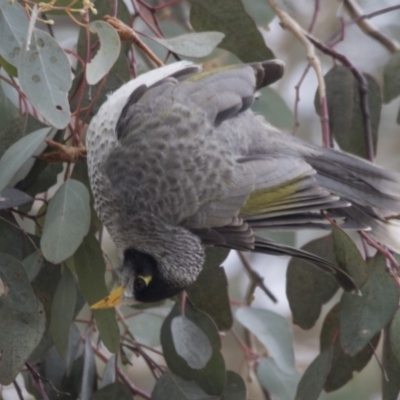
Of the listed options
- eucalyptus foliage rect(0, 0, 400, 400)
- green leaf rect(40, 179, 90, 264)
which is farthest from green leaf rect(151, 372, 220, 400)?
green leaf rect(40, 179, 90, 264)

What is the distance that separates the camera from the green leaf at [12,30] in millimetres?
1688

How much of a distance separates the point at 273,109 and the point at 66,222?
82 cm

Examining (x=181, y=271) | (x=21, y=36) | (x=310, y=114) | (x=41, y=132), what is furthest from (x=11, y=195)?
(x=310, y=114)

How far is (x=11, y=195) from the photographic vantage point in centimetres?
172

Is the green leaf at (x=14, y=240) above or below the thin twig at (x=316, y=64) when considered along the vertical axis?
below

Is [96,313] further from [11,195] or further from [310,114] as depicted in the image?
[310,114]

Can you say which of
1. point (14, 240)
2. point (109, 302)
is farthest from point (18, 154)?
point (109, 302)

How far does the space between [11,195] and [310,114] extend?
2.92 meters

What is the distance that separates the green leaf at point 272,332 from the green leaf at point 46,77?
720 millimetres

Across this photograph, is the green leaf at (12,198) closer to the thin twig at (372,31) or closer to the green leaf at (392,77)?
the green leaf at (392,77)

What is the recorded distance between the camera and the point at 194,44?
6.28 ft

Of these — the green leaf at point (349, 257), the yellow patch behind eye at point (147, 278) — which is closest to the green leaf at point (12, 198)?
the yellow patch behind eye at point (147, 278)

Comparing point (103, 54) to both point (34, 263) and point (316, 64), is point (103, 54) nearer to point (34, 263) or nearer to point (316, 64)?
point (34, 263)

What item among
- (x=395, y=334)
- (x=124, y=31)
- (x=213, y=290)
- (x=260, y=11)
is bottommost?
(x=213, y=290)
